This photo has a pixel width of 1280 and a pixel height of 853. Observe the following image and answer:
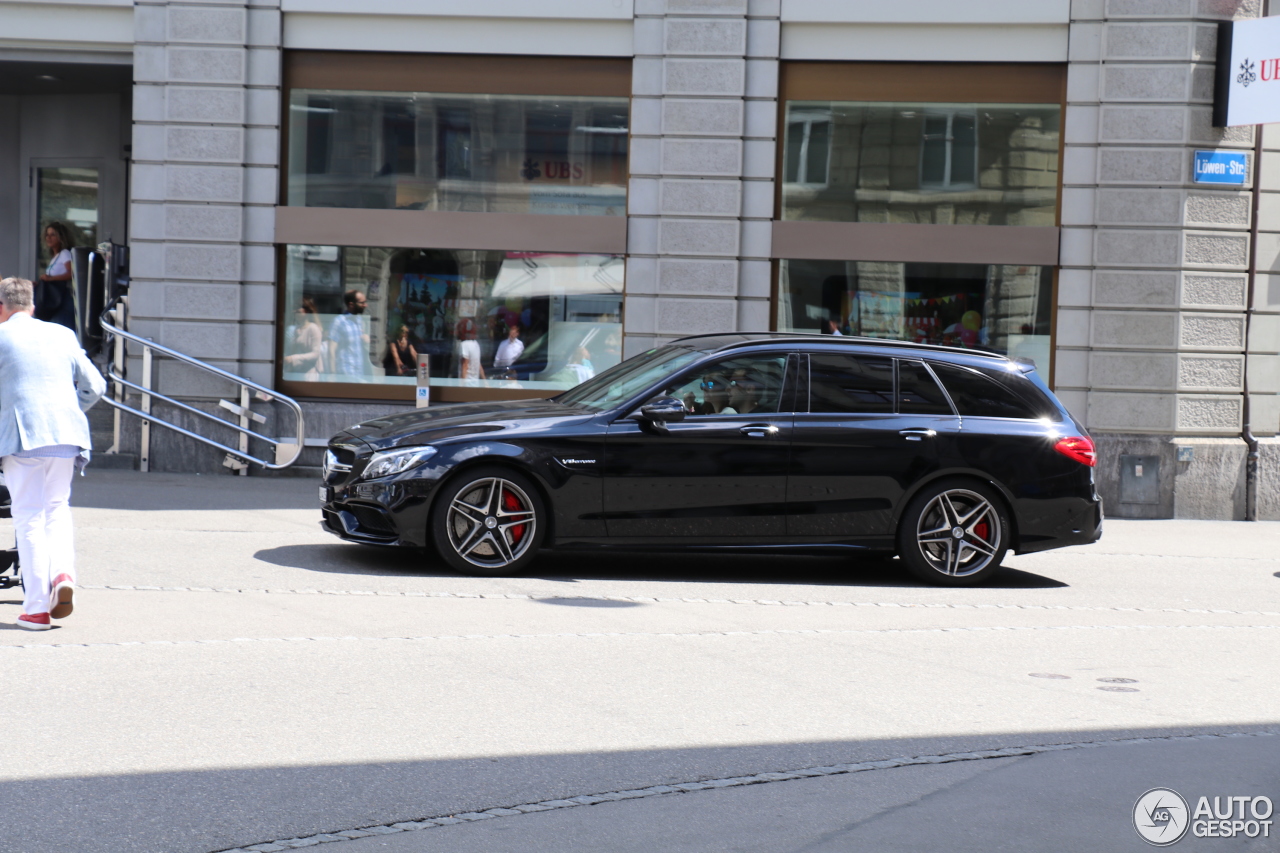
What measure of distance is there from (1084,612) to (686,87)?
7.54 meters

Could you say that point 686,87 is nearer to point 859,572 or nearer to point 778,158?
point 778,158

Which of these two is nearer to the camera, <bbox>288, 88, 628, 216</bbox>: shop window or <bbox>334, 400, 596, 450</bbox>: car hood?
<bbox>334, 400, 596, 450</bbox>: car hood

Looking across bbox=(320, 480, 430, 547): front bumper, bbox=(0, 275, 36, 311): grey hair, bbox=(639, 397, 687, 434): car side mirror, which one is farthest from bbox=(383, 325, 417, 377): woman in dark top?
bbox=(0, 275, 36, 311): grey hair

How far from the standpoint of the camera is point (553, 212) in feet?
48.9

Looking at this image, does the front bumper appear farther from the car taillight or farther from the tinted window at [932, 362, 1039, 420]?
the car taillight

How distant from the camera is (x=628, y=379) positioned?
31.8 ft

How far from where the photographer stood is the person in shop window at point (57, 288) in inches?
614

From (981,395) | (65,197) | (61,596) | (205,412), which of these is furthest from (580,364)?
(61,596)

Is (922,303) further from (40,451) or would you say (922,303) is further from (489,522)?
(40,451)

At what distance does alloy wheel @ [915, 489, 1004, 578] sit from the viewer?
31.3 ft

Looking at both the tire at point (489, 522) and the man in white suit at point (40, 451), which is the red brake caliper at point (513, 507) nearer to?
the tire at point (489, 522)

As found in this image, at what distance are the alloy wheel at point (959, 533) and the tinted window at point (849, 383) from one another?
28.7 inches

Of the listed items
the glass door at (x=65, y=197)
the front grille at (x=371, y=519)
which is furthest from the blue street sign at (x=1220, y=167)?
the glass door at (x=65, y=197)

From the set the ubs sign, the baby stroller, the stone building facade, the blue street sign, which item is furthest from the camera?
the stone building facade
